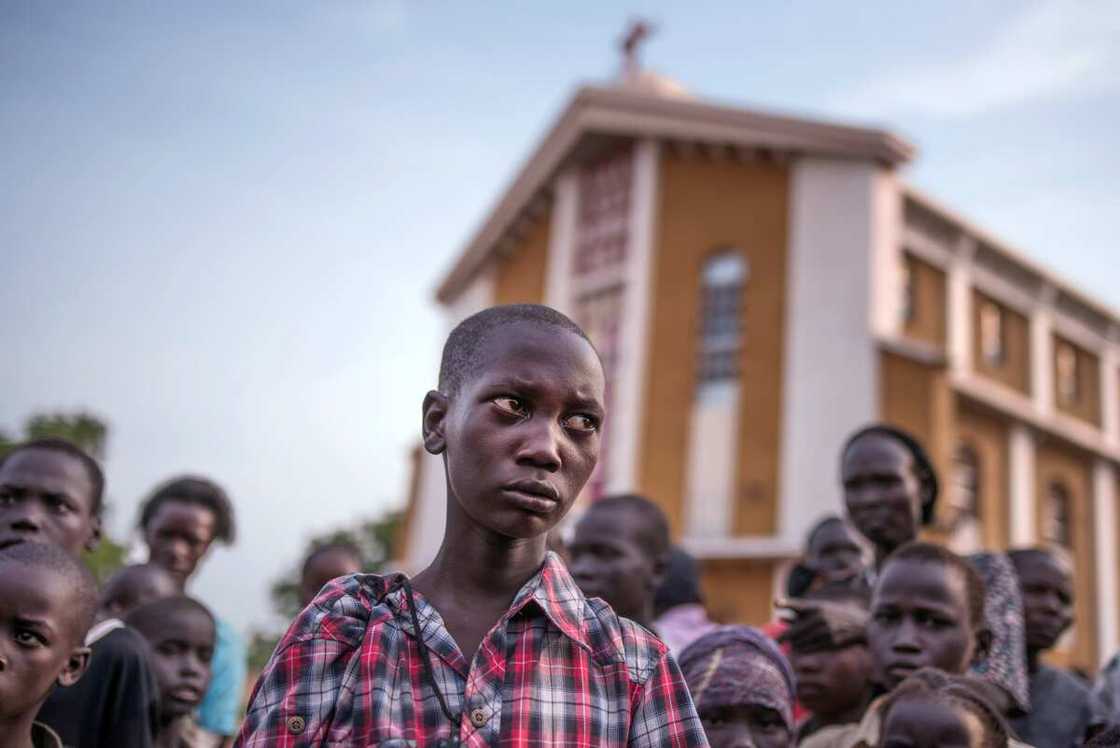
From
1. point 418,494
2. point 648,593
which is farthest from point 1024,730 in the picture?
point 418,494

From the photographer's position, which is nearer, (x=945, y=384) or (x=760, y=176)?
(x=945, y=384)

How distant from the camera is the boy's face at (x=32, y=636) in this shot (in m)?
2.68

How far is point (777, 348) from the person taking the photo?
1641 centimetres

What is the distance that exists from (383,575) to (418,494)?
63.8 feet

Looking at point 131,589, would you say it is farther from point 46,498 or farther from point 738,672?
point 738,672

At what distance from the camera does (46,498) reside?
3.63 m

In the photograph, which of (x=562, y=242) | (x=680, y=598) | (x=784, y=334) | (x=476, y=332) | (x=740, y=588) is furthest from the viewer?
(x=562, y=242)

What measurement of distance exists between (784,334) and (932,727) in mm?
13857

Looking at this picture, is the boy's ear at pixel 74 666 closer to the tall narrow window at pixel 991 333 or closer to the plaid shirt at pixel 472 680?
the plaid shirt at pixel 472 680

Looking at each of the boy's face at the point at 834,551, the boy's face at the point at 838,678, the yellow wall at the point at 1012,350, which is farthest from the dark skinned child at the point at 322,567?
the yellow wall at the point at 1012,350

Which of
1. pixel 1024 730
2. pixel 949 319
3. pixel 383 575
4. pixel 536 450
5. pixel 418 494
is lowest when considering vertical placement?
pixel 1024 730

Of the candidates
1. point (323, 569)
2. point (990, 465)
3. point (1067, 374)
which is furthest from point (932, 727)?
point (1067, 374)

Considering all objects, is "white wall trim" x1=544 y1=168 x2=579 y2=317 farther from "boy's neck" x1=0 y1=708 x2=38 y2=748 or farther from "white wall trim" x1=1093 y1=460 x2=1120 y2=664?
"boy's neck" x1=0 y1=708 x2=38 y2=748

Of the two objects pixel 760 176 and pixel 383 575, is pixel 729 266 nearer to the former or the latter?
pixel 760 176
